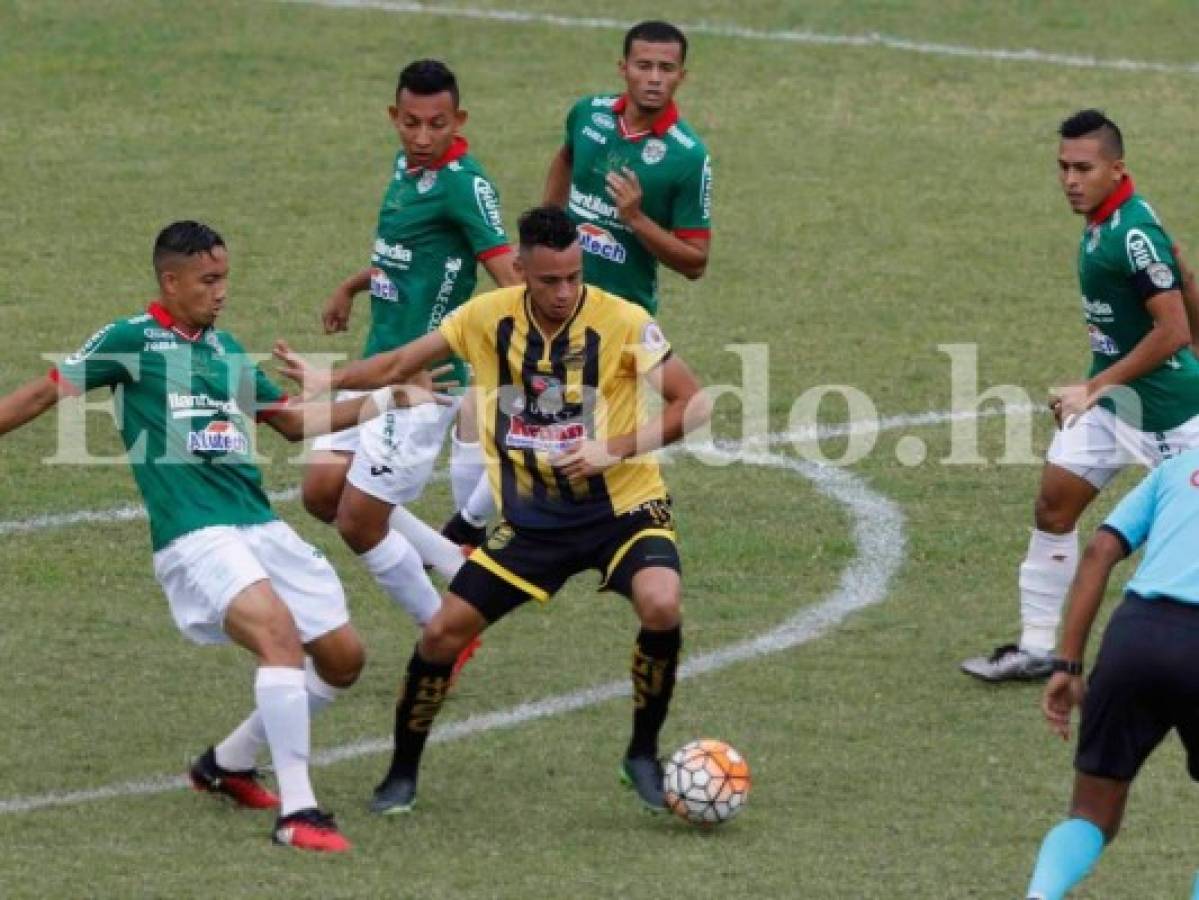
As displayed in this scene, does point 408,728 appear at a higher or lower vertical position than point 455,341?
lower

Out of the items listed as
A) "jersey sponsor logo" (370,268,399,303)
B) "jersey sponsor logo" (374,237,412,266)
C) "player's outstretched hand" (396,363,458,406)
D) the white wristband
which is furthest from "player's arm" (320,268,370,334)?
"player's outstretched hand" (396,363,458,406)

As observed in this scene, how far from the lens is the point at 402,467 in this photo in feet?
40.6

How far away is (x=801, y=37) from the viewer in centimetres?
2512

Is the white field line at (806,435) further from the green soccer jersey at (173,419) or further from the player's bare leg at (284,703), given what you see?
the player's bare leg at (284,703)

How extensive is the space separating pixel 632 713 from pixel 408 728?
52.3 inches

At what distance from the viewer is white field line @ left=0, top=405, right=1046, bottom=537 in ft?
47.8

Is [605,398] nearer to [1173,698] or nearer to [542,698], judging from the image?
[542,698]

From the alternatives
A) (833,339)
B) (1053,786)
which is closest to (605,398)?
(1053,786)

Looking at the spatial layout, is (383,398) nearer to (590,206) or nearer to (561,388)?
(561,388)

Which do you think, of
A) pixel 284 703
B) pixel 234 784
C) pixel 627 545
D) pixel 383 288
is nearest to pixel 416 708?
pixel 284 703

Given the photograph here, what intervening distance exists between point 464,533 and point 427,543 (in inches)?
33.3

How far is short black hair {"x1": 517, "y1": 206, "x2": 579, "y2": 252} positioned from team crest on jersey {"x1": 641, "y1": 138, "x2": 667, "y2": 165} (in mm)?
2624

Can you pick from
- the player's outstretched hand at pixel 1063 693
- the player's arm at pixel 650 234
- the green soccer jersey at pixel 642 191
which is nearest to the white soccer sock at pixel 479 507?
the green soccer jersey at pixel 642 191

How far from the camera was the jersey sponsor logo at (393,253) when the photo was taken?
12.6 m
